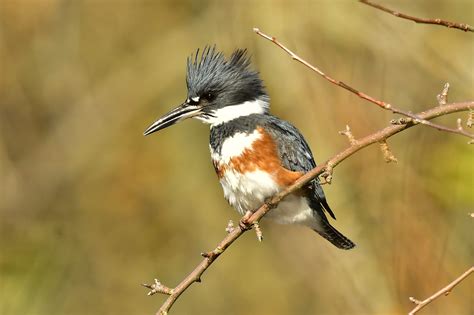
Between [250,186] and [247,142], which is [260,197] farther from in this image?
[247,142]

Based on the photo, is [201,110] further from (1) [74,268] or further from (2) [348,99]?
(1) [74,268]

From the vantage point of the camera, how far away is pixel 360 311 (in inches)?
170

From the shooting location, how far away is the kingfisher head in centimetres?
363

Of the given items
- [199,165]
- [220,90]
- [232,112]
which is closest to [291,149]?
[232,112]

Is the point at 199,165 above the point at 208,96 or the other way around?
above

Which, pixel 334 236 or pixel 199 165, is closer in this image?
pixel 334 236

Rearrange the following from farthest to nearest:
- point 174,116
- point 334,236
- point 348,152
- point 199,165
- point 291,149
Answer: point 199,165 → point 334,236 → point 174,116 → point 291,149 → point 348,152

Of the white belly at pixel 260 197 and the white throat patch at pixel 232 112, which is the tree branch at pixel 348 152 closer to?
the white belly at pixel 260 197

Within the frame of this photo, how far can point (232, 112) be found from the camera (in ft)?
11.8

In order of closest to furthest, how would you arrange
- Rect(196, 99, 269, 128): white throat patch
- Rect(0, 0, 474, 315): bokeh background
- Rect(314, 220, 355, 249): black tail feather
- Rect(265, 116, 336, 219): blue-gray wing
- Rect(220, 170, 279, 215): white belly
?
Rect(220, 170, 279, 215): white belly → Rect(265, 116, 336, 219): blue-gray wing → Rect(196, 99, 269, 128): white throat patch → Rect(314, 220, 355, 249): black tail feather → Rect(0, 0, 474, 315): bokeh background

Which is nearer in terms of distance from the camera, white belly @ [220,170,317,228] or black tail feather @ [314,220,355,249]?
white belly @ [220,170,317,228]

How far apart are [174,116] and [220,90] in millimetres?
259

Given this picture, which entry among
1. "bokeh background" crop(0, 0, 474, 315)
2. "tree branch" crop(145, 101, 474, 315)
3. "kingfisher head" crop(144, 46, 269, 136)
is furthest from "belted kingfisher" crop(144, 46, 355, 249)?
"bokeh background" crop(0, 0, 474, 315)

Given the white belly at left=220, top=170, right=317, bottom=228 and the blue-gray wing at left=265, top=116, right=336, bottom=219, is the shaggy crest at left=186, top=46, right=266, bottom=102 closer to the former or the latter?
the blue-gray wing at left=265, top=116, right=336, bottom=219
